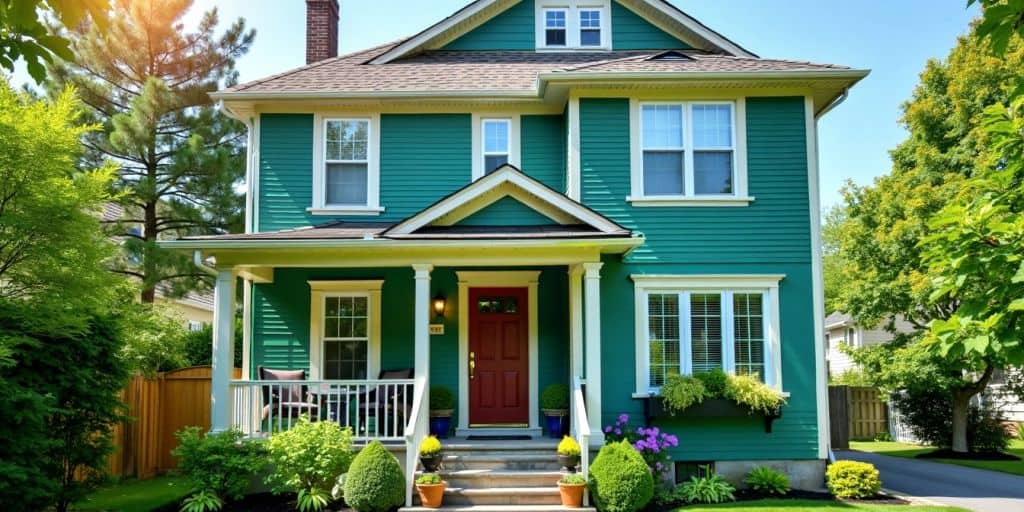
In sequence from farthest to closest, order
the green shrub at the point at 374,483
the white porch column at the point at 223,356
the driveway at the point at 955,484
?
1. the driveway at the point at 955,484
2. the white porch column at the point at 223,356
3. the green shrub at the point at 374,483

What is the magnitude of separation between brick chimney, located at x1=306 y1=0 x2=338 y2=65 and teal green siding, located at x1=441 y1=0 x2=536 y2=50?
268 centimetres

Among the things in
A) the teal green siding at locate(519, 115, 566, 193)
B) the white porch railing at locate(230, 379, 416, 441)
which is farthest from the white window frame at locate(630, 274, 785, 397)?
the white porch railing at locate(230, 379, 416, 441)

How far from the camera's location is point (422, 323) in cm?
1059

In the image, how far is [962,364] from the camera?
1641 centimetres

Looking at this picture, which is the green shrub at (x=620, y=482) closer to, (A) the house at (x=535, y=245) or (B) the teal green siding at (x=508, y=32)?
(A) the house at (x=535, y=245)

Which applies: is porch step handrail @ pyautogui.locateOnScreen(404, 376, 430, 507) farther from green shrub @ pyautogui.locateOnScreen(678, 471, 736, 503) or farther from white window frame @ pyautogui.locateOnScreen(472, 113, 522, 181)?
white window frame @ pyautogui.locateOnScreen(472, 113, 522, 181)

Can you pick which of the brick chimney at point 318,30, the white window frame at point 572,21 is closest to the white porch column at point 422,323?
the white window frame at point 572,21

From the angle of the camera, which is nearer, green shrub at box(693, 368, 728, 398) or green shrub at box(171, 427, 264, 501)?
green shrub at box(171, 427, 264, 501)

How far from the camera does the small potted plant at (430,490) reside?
372 inches

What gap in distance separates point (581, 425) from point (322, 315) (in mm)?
4697

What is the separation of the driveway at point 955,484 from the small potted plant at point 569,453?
4937 mm

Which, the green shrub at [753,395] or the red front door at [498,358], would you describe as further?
the red front door at [498,358]

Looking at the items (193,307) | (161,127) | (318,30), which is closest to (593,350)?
(318,30)

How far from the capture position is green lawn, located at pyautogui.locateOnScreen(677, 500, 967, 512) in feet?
31.8
